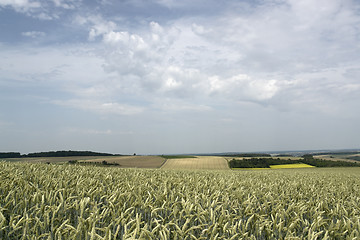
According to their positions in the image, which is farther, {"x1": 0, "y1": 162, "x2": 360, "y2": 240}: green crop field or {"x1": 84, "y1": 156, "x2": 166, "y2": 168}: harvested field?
{"x1": 84, "y1": 156, "x2": 166, "y2": 168}: harvested field

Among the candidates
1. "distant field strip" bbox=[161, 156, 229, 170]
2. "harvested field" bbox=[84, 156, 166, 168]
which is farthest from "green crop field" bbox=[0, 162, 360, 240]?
"distant field strip" bbox=[161, 156, 229, 170]

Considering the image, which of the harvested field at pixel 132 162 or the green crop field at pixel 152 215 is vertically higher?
the green crop field at pixel 152 215

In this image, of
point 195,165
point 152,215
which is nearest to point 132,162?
point 195,165

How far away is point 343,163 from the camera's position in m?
49.5

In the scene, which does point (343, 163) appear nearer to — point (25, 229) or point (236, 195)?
point (236, 195)

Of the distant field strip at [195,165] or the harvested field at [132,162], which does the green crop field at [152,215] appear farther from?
the distant field strip at [195,165]

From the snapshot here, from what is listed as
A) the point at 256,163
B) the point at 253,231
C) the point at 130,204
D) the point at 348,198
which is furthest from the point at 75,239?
the point at 256,163

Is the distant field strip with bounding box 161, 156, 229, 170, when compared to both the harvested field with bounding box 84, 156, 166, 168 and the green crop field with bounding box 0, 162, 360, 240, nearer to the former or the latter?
the harvested field with bounding box 84, 156, 166, 168

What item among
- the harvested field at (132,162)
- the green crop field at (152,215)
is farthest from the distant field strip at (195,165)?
the green crop field at (152,215)

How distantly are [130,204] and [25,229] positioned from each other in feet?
5.51

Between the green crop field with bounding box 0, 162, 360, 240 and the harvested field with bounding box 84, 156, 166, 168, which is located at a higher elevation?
the green crop field with bounding box 0, 162, 360, 240

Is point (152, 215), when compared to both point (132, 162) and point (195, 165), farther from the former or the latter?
point (195, 165)

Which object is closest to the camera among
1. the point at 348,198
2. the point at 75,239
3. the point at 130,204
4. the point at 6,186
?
the point at 75,239

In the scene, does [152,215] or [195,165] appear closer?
[152,215]
